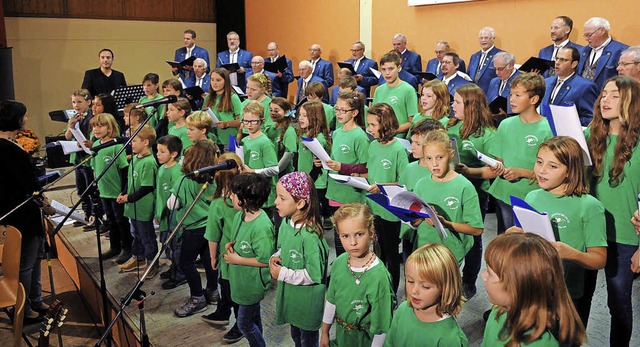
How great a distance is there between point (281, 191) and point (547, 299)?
1.23 metres

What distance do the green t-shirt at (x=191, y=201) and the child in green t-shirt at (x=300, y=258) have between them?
1.07 meters

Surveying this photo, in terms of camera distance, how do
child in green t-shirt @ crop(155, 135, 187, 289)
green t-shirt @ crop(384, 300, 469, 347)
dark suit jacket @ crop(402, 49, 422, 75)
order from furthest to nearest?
dark suit jacket @ crop(402, 49, 422, 75) < child in green t-shirt @ crop(155, 135, 187, 289) < green t-shirt @ crop(384, 300, 469, 347)

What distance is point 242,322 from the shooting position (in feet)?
9.01

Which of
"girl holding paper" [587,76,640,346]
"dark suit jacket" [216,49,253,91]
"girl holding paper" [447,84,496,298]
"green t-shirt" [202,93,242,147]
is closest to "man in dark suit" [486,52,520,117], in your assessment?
"girl holding paper" [447,84,496,298]

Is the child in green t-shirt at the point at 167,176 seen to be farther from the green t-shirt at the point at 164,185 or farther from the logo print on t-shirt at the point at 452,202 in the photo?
the logo print on t-shirt at the point at 452,202

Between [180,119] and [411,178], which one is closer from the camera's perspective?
[411,178]

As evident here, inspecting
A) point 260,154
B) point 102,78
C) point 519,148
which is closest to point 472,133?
point 519,148

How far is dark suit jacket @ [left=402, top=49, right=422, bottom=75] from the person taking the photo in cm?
719

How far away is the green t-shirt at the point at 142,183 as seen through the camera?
385cm

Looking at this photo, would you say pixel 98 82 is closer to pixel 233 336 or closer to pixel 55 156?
pixel 55 156

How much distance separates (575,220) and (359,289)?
90 cm

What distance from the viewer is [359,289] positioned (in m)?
2.15

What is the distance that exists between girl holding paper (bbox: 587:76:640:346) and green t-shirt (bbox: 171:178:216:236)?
7.12 ft

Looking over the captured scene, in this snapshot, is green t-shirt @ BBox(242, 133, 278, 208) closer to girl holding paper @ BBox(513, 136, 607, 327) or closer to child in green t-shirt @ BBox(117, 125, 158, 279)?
child in green t-shirt @ BBox(117, 125, 158, 279)
